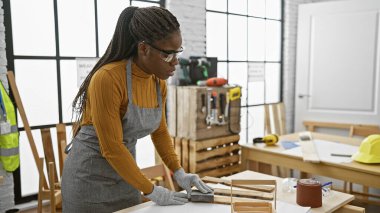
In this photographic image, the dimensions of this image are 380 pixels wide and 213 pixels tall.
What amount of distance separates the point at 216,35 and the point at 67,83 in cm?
180

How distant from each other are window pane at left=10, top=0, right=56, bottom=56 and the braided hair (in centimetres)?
150

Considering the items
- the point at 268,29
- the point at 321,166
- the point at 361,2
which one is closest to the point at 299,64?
the point at 268,29

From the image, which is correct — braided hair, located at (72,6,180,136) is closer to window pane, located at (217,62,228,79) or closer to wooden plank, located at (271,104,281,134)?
window pane, located at (217,62,228,79)

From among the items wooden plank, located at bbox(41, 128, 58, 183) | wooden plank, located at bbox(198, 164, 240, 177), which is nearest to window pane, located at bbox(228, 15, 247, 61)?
wooden plank, located at bbox(198, 164, 240, 177)

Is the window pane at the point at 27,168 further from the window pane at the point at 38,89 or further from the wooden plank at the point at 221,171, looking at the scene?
the wooden plank at the point at 221,171

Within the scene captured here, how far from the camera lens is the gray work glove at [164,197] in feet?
4.70

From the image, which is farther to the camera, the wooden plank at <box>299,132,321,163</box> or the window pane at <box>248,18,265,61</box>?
the window pane at <box>248,18,265,61</box>

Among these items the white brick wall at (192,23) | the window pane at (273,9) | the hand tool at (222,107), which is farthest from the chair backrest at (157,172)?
the window pane at (273,9)

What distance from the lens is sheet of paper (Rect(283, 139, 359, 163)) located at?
2.39 metres

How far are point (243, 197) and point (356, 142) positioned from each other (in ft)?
5.74

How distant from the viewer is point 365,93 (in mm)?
4176

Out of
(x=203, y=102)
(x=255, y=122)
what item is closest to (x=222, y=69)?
(x=255, y=122)

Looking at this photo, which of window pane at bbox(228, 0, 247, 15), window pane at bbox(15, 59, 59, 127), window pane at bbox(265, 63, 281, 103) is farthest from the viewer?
window pane at bbox(265, 63, 281, 103)

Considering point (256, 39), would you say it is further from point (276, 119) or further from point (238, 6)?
point (276, 119)
